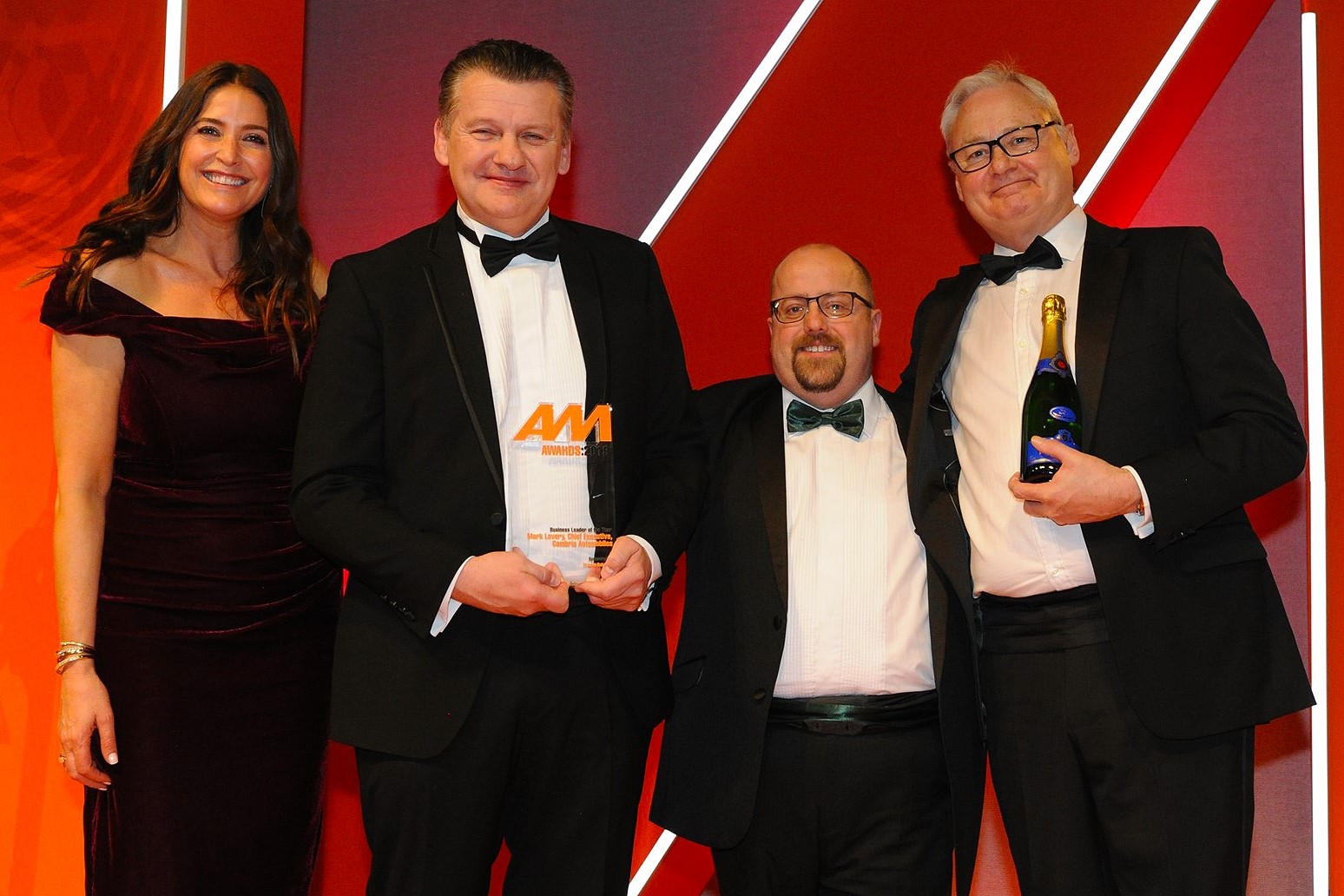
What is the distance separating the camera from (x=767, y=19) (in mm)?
3861

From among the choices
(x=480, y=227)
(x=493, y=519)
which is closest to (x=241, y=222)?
(x=480, y=227)

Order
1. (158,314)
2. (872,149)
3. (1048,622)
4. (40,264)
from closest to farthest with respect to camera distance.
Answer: (1048,622), (158,314), (40,264), (872,149)

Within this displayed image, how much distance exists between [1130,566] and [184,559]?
188cm

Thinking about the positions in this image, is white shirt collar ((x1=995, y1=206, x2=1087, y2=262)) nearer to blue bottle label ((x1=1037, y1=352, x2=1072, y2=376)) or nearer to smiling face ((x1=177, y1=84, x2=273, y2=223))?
blue bottle label ((x1=1037, y1=352, x2=1072, y2=376))

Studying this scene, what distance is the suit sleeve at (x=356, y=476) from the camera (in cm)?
207

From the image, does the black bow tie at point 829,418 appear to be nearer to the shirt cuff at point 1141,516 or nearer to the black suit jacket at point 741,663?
the black suit jacket at point 741,663

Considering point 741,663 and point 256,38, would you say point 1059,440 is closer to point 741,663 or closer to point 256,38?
point 741,663

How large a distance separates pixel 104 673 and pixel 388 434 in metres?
0.83

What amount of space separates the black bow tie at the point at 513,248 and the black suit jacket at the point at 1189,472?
42.4 inches

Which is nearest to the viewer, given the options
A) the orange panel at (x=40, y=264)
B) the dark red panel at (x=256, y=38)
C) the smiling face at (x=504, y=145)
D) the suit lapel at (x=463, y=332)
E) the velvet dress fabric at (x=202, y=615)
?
the suit lapel at (x=463, y=332)

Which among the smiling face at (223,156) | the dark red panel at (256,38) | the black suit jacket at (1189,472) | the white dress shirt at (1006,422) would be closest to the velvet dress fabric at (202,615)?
the smiling face at (223,156)

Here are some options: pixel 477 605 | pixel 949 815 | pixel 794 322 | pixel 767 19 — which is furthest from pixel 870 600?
pixel 767 19

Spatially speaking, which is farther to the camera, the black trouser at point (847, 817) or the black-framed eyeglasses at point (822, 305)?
the black-framed eyeglasses at point (822, 305)

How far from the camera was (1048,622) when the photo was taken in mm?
2422
